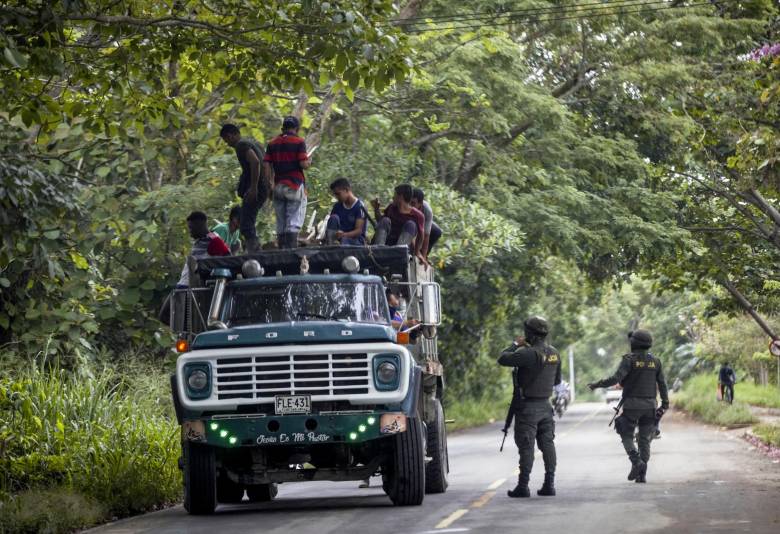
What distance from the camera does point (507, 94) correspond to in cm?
2684

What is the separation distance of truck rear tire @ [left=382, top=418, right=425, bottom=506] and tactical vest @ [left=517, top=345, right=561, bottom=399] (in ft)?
6.16

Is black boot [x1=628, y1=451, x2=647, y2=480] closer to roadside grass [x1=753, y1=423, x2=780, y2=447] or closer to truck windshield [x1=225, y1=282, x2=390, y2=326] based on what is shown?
truck windshield [x1=225, y1=282, x2=390, y2=326]

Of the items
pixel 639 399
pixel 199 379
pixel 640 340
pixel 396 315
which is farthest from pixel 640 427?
pixel 199 379

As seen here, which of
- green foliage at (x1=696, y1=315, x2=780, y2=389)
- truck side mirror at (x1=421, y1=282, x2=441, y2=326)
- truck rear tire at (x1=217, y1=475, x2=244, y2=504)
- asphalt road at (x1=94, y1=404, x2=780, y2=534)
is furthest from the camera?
green foliage at (x1=696, y1=315, x2=780, y2=389)

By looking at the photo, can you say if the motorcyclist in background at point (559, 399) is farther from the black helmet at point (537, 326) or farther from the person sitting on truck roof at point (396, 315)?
the person sitting on truck roof at point (396, 315)

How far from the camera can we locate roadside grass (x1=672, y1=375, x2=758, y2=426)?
37.3 metres

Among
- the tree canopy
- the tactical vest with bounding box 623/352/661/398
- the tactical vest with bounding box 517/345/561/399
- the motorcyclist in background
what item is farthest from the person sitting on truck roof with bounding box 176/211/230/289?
the motorcyclist in background

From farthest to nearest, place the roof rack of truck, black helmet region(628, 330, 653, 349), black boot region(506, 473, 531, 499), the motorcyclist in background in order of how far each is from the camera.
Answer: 1. the motorcyclist in background
2. black helmet region(628, 330, 653, 349)
3. black boot region(506, 473, 531, 499)
4. the roof rack of truck

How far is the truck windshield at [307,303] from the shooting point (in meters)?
14.0

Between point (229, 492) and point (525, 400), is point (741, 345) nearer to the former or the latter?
point (525, 400)

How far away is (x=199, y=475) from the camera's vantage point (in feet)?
44.8

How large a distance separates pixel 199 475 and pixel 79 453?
1.63 m

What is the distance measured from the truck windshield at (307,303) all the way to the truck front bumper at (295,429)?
3.76ft

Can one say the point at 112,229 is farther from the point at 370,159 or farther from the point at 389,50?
the point at 389,50
